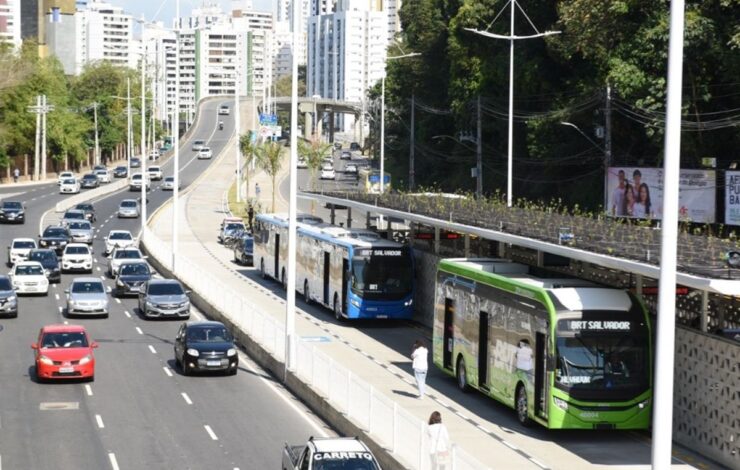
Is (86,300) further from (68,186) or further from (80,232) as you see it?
(68,186)

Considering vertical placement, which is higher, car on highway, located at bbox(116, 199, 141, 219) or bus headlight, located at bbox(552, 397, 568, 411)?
car on highway, located at bbox(116, 199, 141, 219)

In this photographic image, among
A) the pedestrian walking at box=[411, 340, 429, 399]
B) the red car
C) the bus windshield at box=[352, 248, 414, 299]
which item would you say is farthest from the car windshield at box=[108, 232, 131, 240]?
the pedestrian walking at box=[411, 340, 429, 399]

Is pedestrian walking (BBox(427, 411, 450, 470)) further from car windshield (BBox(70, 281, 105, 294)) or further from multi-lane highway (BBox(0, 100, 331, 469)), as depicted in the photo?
car windshield (BBox(70, 281, 105, 294))

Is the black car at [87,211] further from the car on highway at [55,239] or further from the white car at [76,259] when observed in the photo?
the white car at [76,259]

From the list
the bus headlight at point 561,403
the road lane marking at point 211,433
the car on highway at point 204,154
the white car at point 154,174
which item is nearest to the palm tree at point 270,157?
the white car at point 154,174

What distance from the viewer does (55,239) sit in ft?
225

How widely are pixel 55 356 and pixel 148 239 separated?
3612 centimetres

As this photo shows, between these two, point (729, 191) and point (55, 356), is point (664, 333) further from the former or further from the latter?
point (729, 191)

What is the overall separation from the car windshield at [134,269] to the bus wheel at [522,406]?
97.2 feet

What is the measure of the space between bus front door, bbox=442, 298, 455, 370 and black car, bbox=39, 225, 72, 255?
39.2 meters

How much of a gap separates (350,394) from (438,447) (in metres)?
6.67

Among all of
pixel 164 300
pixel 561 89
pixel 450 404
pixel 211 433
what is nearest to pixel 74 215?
pixel 561 89

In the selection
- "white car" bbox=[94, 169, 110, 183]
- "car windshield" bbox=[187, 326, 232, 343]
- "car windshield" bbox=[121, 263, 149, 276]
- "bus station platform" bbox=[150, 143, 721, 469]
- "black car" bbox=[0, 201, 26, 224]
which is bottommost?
"bus station platform" bbox=[150, 143, 721, 469]

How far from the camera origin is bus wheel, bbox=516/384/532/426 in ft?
87.6
